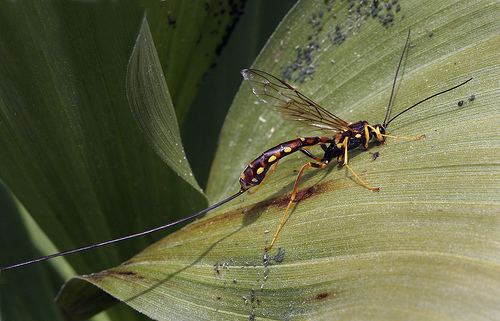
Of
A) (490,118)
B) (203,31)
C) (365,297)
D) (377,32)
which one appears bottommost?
(365,297)

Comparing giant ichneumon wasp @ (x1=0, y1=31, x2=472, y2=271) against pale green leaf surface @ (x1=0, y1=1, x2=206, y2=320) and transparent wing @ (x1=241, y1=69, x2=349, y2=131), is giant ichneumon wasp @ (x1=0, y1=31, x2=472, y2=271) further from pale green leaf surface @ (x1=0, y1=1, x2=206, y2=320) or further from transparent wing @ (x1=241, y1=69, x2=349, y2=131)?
pale green leaf surface @ (x1=0, y1=1, x2=206, y2=320)

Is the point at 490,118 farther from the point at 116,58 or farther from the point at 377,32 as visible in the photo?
the point at 116,58

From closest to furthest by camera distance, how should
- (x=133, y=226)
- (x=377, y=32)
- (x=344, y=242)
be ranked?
(x=344, y=242)
(x=377, y=32)
(x=133, y=226)

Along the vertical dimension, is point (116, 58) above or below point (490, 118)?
above

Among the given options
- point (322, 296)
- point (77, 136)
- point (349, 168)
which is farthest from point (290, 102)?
point (322, 296)

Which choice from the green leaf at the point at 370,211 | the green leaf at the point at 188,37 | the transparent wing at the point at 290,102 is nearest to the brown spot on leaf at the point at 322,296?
the green leaf at the point at 370,211

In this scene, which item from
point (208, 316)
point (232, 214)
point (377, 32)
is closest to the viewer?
point (208, 316)

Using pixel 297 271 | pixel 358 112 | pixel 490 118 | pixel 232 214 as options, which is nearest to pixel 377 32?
pixel 358 112

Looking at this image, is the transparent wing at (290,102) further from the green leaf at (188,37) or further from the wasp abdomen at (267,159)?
the green leaf at (188,37)
